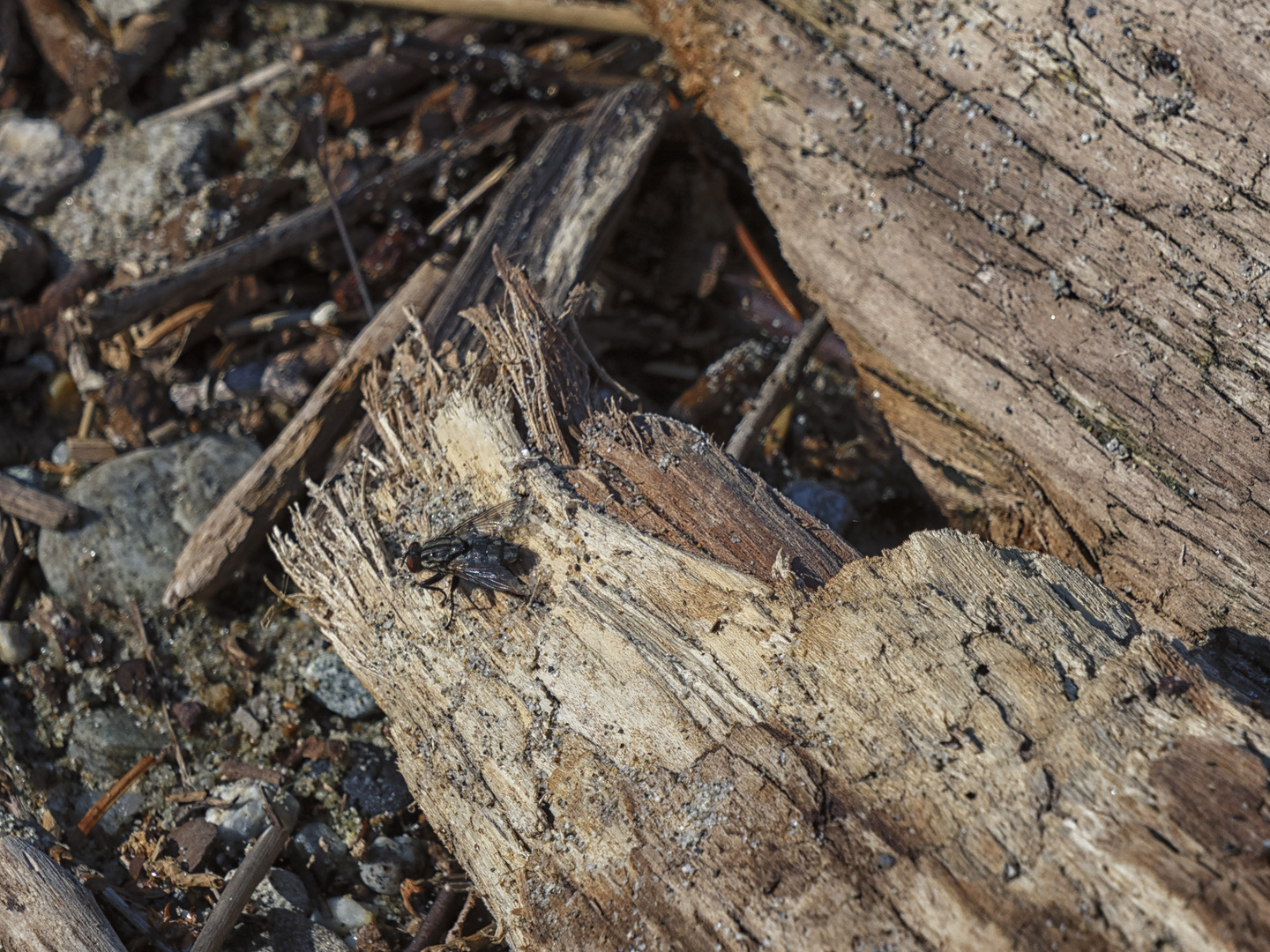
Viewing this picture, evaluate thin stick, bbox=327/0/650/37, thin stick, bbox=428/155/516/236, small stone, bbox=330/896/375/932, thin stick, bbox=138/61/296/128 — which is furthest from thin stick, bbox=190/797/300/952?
thin stick, bbox=327/0/650/37

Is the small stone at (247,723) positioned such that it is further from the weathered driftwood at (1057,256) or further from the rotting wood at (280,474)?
the weathered driftwood at (1057,256)

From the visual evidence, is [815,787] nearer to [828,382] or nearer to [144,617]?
[828,382]

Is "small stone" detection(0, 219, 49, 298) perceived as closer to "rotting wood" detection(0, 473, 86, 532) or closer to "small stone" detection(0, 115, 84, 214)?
"small stone" detection(0, 115, 84, 214)

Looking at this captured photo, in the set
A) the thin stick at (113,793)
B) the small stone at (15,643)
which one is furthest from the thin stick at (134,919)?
the small stone at (15,643)

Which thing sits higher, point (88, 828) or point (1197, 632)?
point (1197, 632)

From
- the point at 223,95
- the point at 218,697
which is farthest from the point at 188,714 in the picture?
the point at 223,95

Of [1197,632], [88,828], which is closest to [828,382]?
[1197,632]
